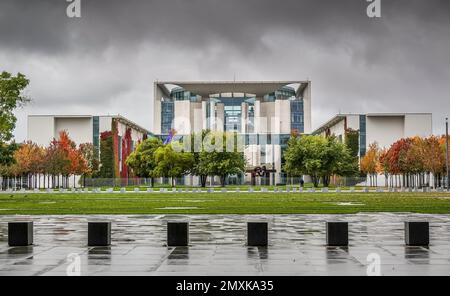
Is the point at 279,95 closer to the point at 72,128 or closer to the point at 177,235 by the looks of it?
the point at 72,128

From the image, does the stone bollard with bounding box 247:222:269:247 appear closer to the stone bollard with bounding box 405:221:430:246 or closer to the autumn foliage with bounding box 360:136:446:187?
the stone bollard with bounding box 405:221:430:246

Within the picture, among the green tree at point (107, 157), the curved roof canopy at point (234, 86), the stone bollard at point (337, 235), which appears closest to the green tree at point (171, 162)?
the green tree at point (107, 157)

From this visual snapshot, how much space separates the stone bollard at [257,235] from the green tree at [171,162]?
281 ft

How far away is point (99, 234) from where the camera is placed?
18078 mm

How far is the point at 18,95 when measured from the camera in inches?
2050

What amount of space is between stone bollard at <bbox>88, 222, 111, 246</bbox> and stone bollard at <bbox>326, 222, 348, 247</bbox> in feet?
18.9

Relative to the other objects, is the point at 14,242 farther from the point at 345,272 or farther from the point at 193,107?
the point at 193,107

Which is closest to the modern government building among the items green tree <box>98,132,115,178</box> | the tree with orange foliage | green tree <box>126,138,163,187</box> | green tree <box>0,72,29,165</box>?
green tree <box>98,132,115,178</box>

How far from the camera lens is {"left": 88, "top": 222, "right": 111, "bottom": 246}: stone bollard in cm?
1798

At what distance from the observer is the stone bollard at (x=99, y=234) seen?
59.0 feet

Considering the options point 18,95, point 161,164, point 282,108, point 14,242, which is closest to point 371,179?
point 282,108

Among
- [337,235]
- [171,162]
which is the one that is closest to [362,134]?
[171,162]
